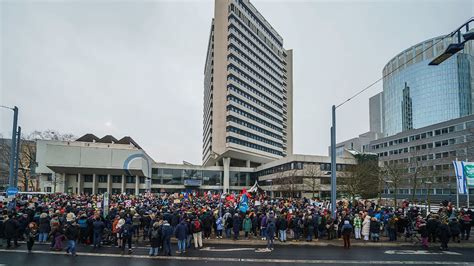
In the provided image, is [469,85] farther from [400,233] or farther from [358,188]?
[400,233]

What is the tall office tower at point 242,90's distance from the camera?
79500 millimetres

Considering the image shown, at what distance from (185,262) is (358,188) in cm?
3636

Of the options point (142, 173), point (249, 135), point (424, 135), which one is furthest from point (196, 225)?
point (424, 135)

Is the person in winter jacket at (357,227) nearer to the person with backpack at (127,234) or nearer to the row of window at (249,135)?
the person with backpack at (127,234)

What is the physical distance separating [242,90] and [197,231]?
68257 millimetres

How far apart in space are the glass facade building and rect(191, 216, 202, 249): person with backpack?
106 metres

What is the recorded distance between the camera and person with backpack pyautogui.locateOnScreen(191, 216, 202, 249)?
16.7 metres

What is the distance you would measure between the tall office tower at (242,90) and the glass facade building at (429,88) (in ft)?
155

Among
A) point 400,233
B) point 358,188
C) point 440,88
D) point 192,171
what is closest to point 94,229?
point 400,233

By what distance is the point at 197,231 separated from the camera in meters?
17.0

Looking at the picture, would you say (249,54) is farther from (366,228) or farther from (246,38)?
(366,228)

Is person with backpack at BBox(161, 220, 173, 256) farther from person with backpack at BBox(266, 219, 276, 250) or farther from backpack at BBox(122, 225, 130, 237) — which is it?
person with backpack at BBox(266, 219, 276, 250)

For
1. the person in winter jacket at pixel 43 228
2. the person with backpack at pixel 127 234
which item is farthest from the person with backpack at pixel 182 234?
the person in winter jacket at pixel 43 228

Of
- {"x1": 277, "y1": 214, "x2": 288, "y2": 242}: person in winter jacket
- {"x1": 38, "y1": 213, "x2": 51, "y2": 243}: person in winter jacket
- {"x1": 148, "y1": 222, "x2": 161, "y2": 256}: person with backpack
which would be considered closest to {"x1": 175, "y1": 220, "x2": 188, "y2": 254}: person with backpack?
{"x1": 148, "y1": 222, "x2": 161, "y2": 256}: person with backpack
